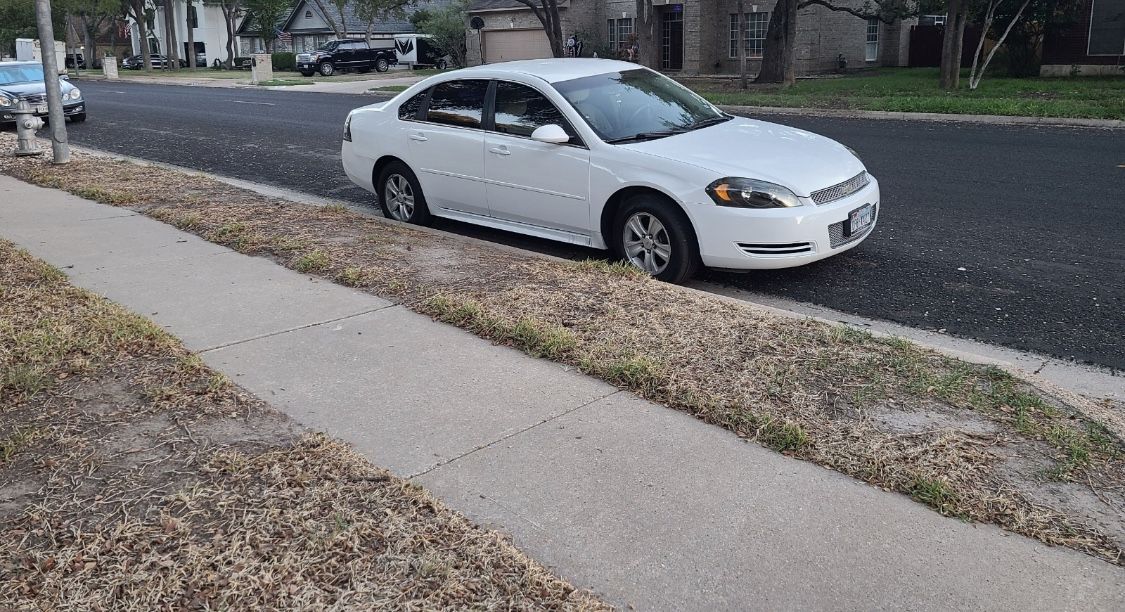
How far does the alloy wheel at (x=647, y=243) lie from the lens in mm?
6789

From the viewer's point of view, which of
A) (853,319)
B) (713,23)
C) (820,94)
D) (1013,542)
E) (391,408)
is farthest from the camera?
(713,23)

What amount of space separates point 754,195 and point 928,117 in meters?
12.7

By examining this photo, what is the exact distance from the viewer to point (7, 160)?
44.8 feet

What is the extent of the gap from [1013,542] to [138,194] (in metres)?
9.31

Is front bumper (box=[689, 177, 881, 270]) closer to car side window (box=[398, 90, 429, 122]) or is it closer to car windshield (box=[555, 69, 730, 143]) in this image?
car windshield (box=[555, 69, 730, 143])

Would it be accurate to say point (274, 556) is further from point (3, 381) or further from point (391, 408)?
point (3, 381)

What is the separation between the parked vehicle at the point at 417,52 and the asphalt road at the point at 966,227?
32.0 meters

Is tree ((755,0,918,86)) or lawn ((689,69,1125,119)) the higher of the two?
tree ((755,0,918,86))

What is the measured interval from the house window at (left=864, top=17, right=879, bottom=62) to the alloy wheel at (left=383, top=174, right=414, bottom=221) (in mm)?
29414

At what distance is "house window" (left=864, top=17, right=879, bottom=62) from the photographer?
34562mm

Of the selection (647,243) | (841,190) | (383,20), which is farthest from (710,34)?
(647,243)

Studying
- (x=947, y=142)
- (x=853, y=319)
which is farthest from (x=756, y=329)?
(x=947, y=142)

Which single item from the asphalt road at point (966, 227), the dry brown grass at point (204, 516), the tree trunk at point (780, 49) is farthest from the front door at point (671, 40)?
the dry brown grass at point (204, 516)

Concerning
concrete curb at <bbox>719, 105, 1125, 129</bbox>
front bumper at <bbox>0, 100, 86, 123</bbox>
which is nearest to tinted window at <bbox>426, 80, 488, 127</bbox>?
concrete curb at <bbox>719, 105, 1125, 129</bbox>
